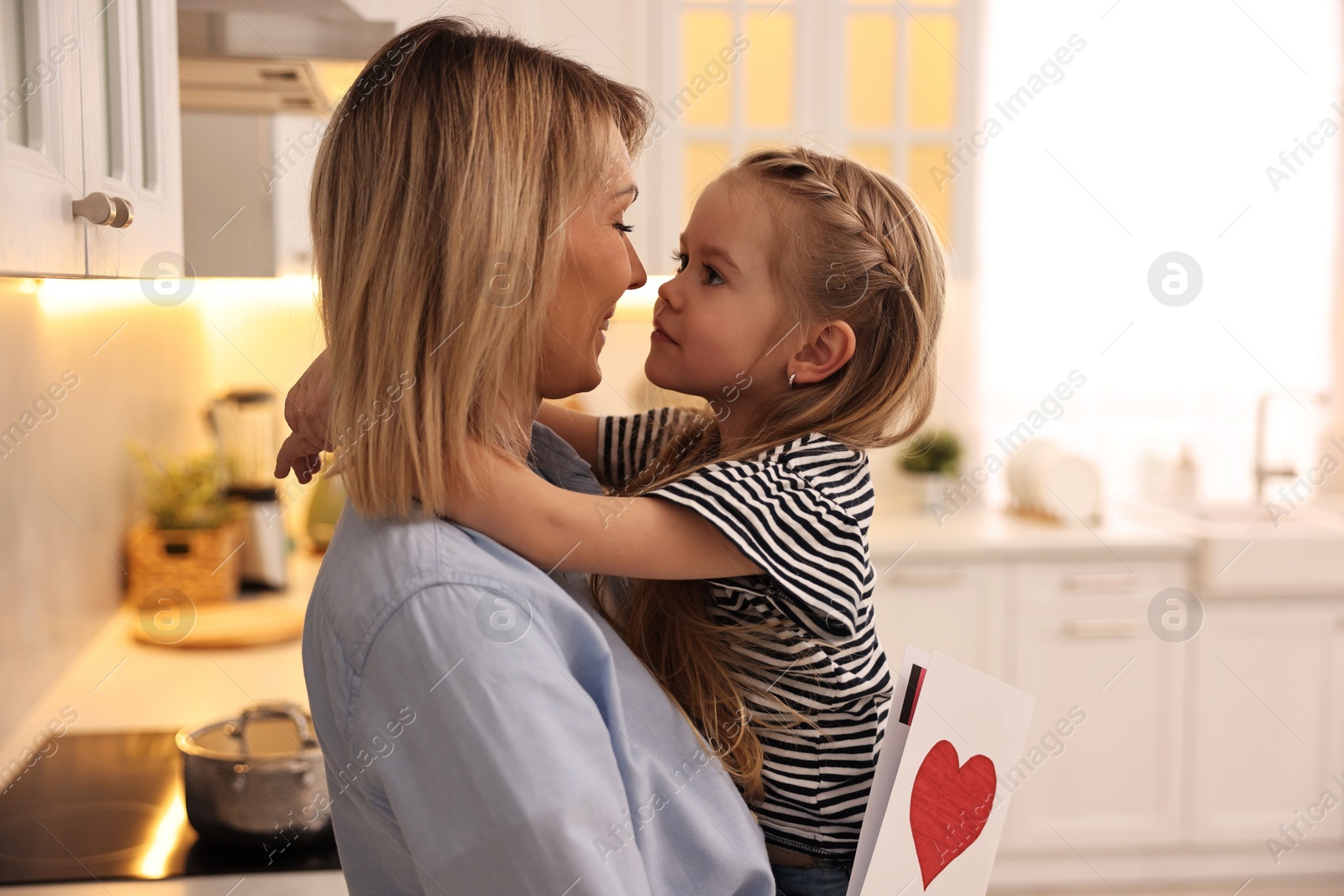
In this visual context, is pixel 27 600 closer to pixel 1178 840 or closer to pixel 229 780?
pixel 229 780

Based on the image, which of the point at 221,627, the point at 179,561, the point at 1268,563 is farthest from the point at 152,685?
the point at 1268,563

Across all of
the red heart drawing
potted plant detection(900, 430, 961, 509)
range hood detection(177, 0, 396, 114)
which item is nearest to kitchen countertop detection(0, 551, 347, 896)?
range hood detection(177, 0, 396, 114)

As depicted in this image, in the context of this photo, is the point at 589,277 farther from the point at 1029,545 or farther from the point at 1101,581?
the point at 1101,581

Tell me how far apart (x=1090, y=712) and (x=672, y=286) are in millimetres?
2017

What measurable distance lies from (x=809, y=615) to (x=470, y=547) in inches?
12.5

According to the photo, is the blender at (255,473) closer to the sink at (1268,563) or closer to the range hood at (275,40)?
the range hood at (275,40)

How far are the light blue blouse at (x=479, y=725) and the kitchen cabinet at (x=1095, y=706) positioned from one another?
2.01 m

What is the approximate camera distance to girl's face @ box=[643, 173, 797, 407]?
3.55ft

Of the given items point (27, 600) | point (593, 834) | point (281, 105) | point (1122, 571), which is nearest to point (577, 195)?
point (593, 834)

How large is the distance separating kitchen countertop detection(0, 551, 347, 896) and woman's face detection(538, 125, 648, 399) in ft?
2.79

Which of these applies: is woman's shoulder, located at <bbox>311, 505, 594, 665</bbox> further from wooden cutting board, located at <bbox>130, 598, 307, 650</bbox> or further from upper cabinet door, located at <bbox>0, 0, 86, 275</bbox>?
wooden cutting board, located at <bbox>130, 598, 307, 650</bbox>

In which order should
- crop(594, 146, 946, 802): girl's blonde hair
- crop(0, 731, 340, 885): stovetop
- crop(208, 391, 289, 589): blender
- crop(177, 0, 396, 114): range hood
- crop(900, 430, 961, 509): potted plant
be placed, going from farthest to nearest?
crop(900, 430, 961, 509): potted plant
crop(208, 391, 289, 589): blender
crop(177, 0, 396, 114): range hood
crop(0, 731, 340, 885): stovetop
crop(594, 146, 946, 802): girl's blonde hair

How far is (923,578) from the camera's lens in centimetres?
259

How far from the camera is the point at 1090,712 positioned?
2.66 m
